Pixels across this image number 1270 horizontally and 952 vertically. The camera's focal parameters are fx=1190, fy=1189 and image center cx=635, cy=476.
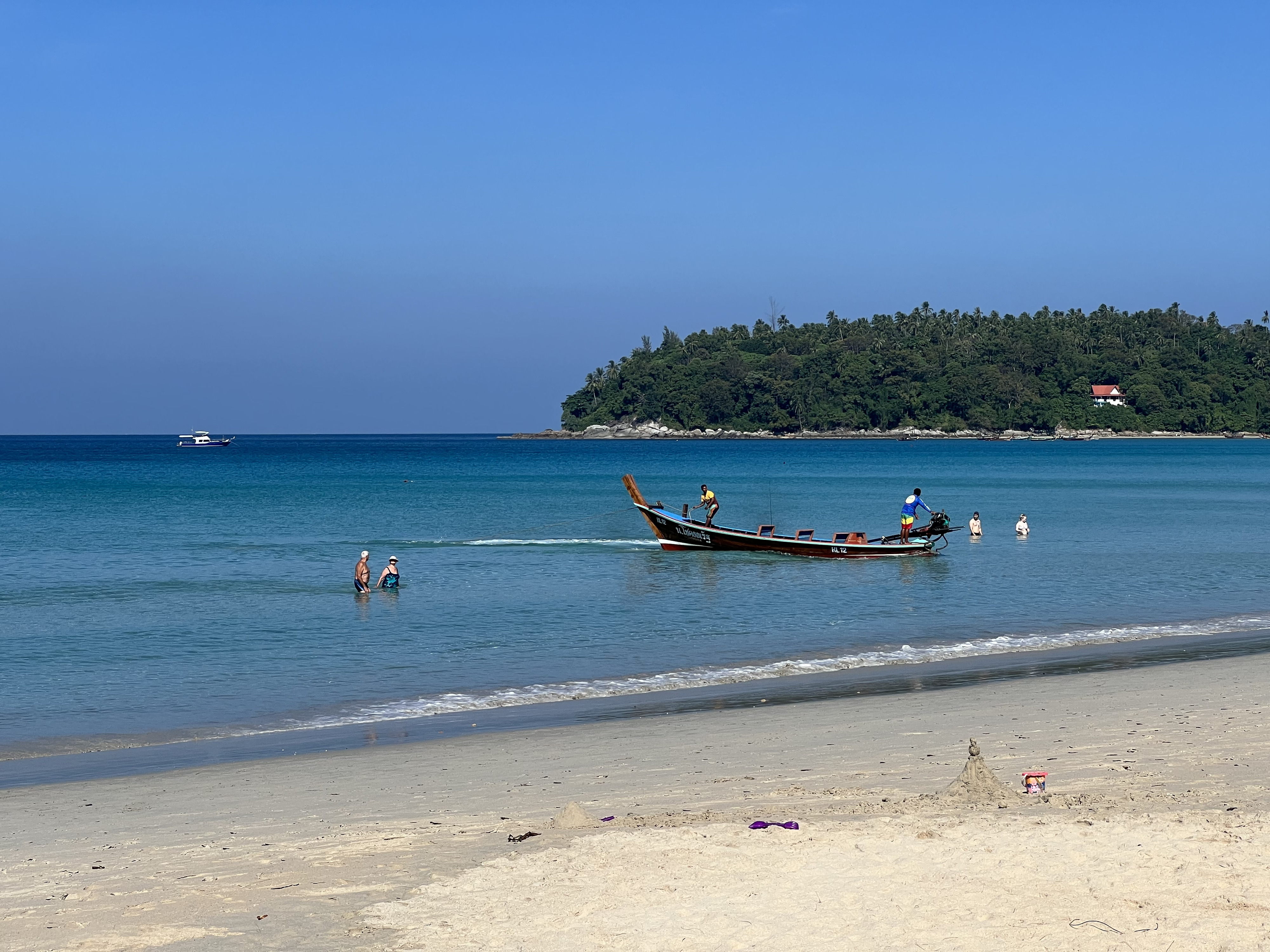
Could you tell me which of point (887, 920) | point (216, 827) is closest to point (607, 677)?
point (216, 827)

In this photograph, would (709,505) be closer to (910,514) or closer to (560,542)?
(910,514)

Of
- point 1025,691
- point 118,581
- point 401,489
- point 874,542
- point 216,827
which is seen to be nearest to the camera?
point 216,827

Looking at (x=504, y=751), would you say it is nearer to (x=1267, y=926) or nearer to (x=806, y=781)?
(x=806, y=781)

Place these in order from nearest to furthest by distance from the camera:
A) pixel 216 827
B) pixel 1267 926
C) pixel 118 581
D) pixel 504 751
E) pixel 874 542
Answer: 1. pixel 1267 926
2. pixel 216 827
3. pixel 504 751
4. pixel 118 581
5. pixel 874 542

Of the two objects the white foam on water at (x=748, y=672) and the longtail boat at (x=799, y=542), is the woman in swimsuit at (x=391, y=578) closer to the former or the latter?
the longtail boat at (x=799, y=542)

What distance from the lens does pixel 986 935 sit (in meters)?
6.27

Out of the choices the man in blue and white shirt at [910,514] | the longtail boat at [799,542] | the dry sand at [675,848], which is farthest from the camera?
the man in blue and white shirt at [910,514]

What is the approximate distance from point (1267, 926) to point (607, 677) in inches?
450

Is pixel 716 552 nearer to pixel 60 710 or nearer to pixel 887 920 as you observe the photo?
pixel 60 710

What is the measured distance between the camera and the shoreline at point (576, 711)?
1227cm

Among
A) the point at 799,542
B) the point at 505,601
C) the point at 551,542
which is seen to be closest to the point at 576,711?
the point at 505,601

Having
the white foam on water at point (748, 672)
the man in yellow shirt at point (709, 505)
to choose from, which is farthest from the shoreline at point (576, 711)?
the man in yellow shirt at point (709, 505)

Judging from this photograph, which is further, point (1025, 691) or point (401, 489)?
point (401, 489)

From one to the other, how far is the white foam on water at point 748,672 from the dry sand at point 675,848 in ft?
8.24
